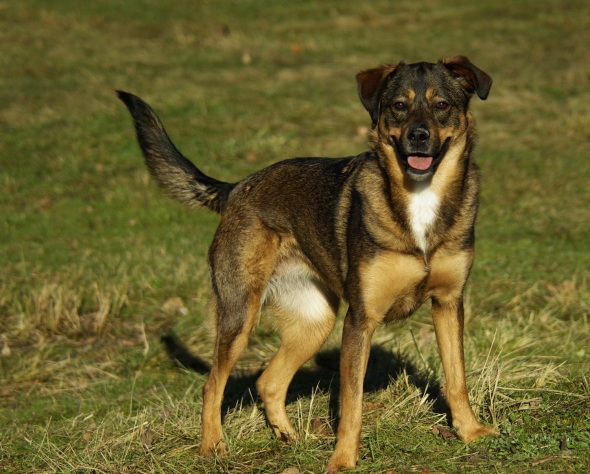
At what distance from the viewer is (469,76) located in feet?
18.2

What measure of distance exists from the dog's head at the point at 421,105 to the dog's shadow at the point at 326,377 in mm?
1505

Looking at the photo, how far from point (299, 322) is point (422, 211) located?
57.6 inches

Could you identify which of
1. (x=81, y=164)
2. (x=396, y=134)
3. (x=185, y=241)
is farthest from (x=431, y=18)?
(x=396, y=134)

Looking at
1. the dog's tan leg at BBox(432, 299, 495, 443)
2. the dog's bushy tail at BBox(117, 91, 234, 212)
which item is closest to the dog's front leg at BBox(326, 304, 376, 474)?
the dog's tan leg at BBox(432, 299, 495, 443)

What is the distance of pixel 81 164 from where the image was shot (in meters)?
12.5

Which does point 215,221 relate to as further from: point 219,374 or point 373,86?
point 373,86

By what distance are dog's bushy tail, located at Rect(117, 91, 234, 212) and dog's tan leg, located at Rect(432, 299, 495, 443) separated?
1.80 metres

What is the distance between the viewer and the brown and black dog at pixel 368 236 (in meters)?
5.27

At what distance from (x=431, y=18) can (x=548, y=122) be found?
5.29 meters

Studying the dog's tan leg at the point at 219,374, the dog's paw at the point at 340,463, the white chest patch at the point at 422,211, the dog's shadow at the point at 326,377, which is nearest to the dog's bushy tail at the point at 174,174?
the dog's tan leg at the point at 219,374

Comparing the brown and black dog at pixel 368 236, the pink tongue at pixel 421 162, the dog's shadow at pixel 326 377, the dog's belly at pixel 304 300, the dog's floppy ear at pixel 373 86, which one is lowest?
the dog's shadow at pixel 326 377

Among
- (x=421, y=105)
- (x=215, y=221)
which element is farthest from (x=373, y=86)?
(x=215, y=221)

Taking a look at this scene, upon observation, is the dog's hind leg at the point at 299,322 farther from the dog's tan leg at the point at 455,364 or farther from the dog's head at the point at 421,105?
the dog's head at the point at 421,105

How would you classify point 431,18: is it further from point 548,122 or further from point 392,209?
point 392,209
